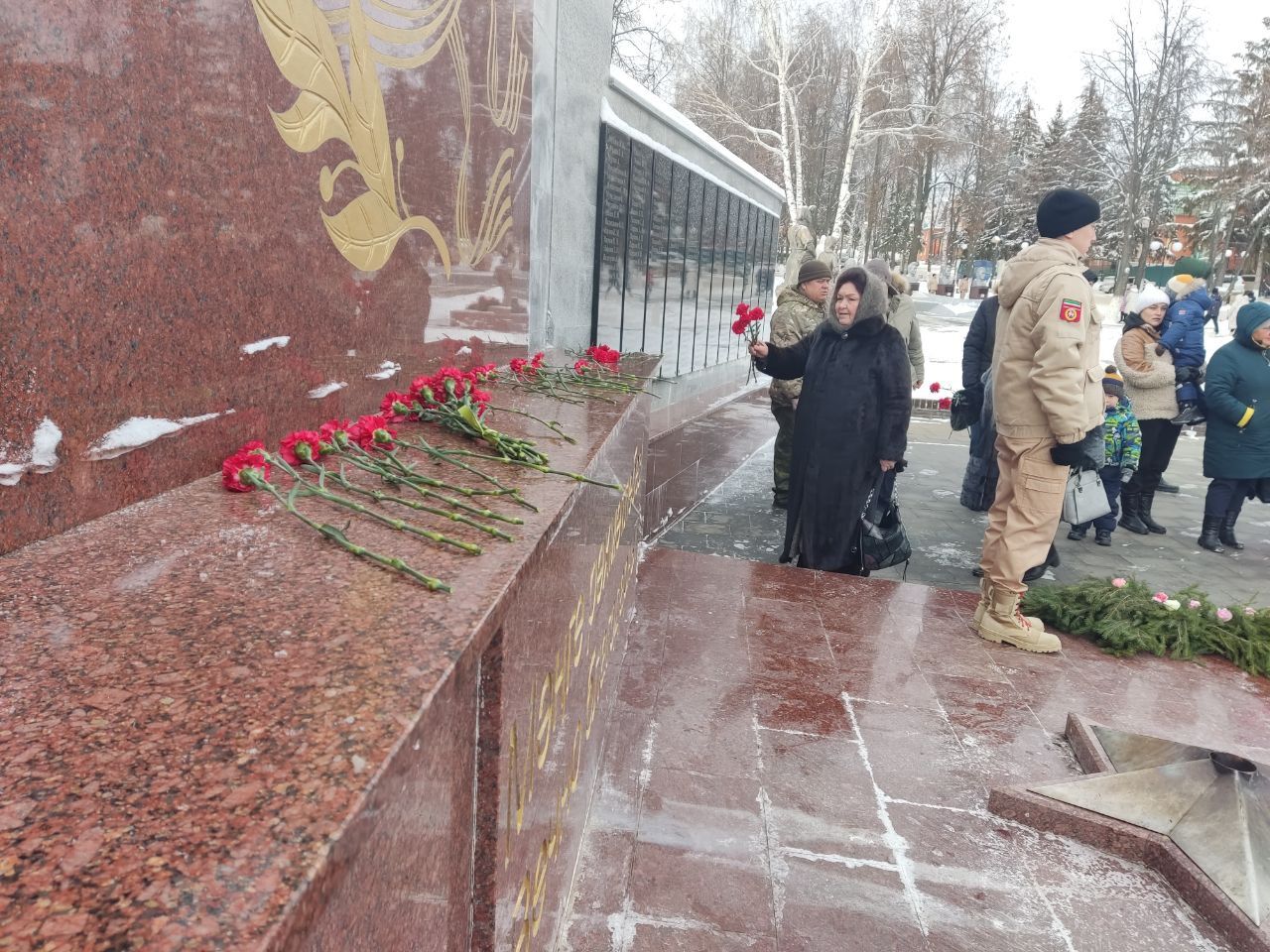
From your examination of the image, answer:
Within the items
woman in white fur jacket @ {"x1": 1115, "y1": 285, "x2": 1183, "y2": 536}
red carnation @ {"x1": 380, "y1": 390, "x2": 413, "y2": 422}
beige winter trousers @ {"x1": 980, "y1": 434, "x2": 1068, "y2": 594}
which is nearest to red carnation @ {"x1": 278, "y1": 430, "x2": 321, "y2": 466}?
red carnation @ {"x1": 380, "y1": 390, "x2": 413, "y2": 422}

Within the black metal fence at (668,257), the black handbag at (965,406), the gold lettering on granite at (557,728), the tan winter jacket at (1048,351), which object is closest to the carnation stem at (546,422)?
the gold lettering on granite at (557,728)

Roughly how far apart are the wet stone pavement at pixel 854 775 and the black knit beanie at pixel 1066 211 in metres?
1.89

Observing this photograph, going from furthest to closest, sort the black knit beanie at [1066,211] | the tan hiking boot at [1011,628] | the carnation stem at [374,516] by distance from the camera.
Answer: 1. the tan hiking boot at [1011,628]
2. the black knit beanie at [1066,211]
3. the carnation stem at [374,516]

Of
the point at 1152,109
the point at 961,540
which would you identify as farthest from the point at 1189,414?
the point at 1152,109

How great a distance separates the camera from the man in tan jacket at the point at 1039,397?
358 cm

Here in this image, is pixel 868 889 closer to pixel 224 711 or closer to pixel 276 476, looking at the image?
pixel 276 476

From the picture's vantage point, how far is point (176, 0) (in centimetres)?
151

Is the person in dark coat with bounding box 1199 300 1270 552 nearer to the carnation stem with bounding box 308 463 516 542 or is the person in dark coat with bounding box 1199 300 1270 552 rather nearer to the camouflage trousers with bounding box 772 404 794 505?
the camouflage trousers with bounding box 772 404 794 505

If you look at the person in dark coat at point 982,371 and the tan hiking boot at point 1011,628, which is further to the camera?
the person in dark coat at point 982,371

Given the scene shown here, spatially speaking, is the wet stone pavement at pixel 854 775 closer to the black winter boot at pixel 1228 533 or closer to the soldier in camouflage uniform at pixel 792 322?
the soldier in camouflage uniform at pixel 792 322

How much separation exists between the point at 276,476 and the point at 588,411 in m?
1.27

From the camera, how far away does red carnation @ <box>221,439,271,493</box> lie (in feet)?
5.20

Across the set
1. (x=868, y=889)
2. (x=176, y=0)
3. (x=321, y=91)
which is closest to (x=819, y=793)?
(x=868, y=889)

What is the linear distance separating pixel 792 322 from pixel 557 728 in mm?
4837
